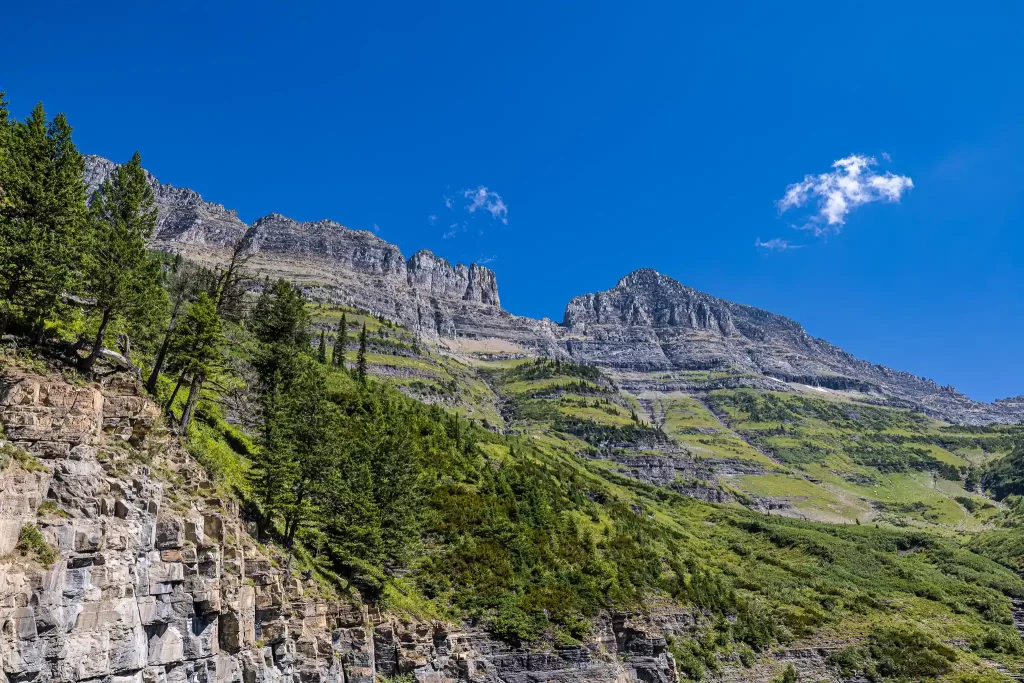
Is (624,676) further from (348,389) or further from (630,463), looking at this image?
(630,463)

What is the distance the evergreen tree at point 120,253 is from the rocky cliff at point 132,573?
177 inches

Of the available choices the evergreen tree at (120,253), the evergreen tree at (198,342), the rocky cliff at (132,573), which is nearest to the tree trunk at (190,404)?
the evergreen tree at (198,342)

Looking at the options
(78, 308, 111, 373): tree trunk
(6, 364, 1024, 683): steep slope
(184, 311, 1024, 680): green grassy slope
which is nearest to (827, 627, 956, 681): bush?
(184, 311, 1024, 680): green grassy slope

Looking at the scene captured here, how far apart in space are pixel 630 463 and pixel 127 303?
18340 centimetres

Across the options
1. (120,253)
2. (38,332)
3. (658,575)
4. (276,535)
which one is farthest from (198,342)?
(658,575)

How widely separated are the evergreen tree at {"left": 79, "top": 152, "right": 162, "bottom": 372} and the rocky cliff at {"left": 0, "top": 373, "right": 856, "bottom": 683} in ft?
14.8

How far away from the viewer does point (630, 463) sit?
198 metres

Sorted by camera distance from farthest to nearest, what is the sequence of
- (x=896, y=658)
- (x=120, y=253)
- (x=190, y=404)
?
(x=896, y=658), (x=190, y=404), (x=120, y=253)

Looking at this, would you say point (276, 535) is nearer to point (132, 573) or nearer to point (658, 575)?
point (132, 573)

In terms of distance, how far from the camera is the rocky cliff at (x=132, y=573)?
1873 cm

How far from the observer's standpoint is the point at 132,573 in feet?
72.8

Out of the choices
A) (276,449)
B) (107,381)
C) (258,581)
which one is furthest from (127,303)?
(258,581)

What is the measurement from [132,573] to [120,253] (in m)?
19.6

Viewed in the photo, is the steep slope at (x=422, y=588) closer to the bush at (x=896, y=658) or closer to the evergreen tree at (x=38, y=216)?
the bush at (x=896, y=658)
